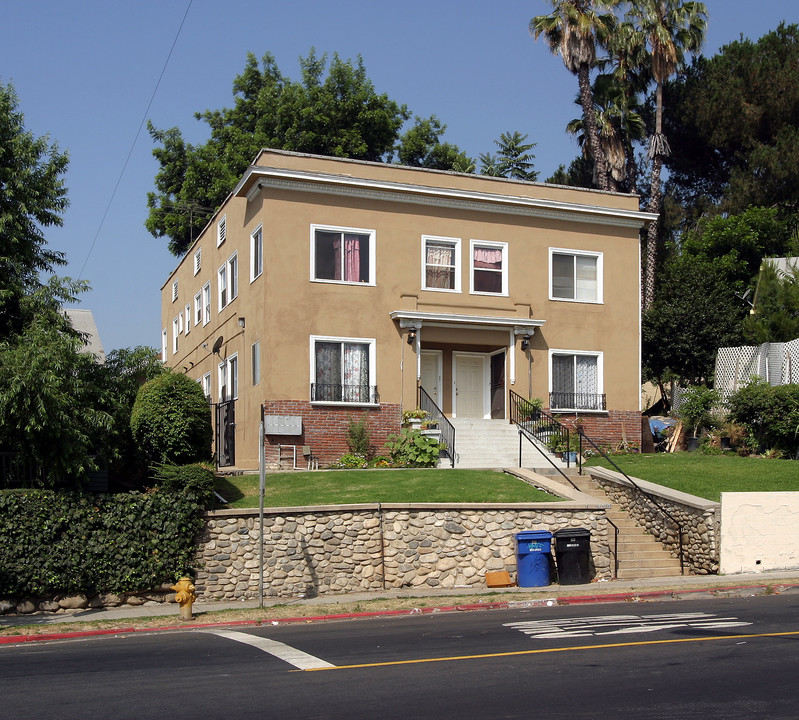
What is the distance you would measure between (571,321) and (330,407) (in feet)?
24.8

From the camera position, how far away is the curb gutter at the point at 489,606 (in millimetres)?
13984

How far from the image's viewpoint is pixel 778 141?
44.1 meters

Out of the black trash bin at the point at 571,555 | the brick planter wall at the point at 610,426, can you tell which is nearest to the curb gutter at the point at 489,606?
the black trash bin at the point at 571,555

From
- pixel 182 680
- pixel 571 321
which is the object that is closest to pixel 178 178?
pixel 571 321

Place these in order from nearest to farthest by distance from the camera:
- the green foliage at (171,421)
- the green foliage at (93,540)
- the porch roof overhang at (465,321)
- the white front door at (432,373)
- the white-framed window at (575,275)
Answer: the green foliage at (93,540), the green foliage at (171,421), the porch roof overhang at (465,321), the white front door at (432,373), the white-framed window at (575,275)

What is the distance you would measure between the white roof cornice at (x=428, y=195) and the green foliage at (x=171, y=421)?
6.61m

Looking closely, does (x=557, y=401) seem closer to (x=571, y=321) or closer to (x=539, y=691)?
(x=571, y=321)

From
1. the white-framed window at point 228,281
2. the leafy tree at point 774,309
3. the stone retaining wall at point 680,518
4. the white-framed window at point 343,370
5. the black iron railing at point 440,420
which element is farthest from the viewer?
the leafy tree at point 774,309

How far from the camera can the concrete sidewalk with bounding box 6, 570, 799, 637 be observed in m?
15.4

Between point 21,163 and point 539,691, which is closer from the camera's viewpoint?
point 539,691

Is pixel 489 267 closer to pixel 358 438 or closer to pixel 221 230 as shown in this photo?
pixel 358 438

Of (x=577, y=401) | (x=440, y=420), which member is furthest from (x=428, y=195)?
(x=577, y=401)

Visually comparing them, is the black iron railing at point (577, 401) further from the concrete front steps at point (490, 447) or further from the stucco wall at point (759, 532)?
the stucco wall at point (759, 532)

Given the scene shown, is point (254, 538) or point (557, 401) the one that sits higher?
point (557, 401)
